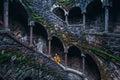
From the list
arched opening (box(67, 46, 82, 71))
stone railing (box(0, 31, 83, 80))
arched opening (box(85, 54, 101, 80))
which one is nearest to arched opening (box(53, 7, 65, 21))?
arched opening (box(67, 46, 82, 71))

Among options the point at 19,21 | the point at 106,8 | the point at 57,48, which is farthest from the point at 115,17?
the point at 19,21

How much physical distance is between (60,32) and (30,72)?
5.32 meters

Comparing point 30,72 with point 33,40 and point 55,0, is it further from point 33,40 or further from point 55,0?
point 55,0

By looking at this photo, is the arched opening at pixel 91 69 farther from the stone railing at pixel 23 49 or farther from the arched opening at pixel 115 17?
the arched opening at pixel 115 17

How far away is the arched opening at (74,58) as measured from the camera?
17.4 m

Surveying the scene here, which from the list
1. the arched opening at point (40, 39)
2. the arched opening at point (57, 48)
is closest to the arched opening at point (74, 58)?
the arched opening at point (57, 48)

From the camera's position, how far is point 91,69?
16656mm

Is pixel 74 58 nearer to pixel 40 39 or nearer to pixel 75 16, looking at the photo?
pixel 40 39

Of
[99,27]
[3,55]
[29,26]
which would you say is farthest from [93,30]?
[3,55]

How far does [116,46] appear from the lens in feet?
49.3

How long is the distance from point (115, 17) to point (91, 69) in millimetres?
5039

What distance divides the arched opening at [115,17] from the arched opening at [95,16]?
2.56 feet

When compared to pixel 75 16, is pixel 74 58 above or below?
below

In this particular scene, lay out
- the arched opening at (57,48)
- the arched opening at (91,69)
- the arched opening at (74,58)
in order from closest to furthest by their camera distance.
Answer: the arched opening at (91,69)
the arched opening at (74,58)
the arched opening at (57,48)
